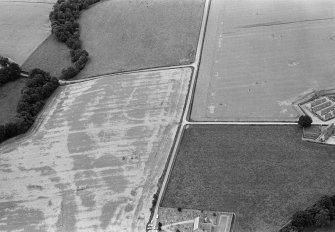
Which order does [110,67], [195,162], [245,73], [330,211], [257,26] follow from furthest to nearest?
[257,26], [110,67], [245,73], [195,162], [330,211]

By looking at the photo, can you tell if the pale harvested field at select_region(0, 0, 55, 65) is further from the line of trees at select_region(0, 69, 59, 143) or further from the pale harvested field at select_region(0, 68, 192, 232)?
the pale harvested field at select_region(0, 68, 192, 232)

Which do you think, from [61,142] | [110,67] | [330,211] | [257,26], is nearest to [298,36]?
[257,26]

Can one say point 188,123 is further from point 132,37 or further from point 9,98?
point 9,98

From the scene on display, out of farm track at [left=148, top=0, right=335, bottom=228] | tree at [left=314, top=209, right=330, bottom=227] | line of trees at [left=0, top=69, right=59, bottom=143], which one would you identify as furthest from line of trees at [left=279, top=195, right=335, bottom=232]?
line of trees at [left=0, top=69, right=59, bottom=143]

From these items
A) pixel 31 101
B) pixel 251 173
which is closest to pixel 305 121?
pixel 251 173

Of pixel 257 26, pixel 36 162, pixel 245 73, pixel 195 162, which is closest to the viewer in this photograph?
pixel 195 162

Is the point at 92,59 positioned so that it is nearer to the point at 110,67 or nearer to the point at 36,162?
the point at 110,67
